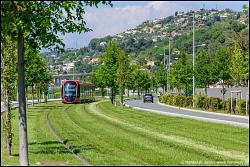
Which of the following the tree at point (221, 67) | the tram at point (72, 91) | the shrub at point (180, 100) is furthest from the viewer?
the tram at point (72, 91)

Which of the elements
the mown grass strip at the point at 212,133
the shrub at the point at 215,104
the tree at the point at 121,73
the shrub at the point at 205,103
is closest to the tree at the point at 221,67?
the tree at the point at 121,73

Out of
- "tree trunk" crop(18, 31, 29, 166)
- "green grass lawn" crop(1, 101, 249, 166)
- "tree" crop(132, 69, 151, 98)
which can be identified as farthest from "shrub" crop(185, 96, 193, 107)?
"tree" crop(132, 69, 151, 98)

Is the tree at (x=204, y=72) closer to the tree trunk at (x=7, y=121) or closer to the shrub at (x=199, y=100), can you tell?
the shrub at (x=199, y=100)

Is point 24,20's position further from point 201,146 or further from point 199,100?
point 199,100

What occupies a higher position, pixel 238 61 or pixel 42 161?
pixel 238 61

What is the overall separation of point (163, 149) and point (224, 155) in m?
2.53

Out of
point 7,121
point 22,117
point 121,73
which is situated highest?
point 121,73

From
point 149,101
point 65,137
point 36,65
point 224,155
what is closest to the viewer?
point 224,155

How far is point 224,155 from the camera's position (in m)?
17.6

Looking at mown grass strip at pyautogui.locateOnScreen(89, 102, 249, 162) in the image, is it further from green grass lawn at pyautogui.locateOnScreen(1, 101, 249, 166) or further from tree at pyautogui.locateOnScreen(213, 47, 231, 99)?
tree at pyautogui.locateOnScreen(213, 47, 231, 99)

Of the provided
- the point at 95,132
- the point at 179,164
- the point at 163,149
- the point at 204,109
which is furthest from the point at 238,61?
the point at 179,164

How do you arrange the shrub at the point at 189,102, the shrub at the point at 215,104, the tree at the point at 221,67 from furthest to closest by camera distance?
the tree at the point at 221,67, the shrub at the point at 189,102, the shrub at the point at 215,104

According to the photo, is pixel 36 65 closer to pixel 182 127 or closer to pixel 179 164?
pixel 182 127

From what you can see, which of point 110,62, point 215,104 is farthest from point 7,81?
point 110,62
